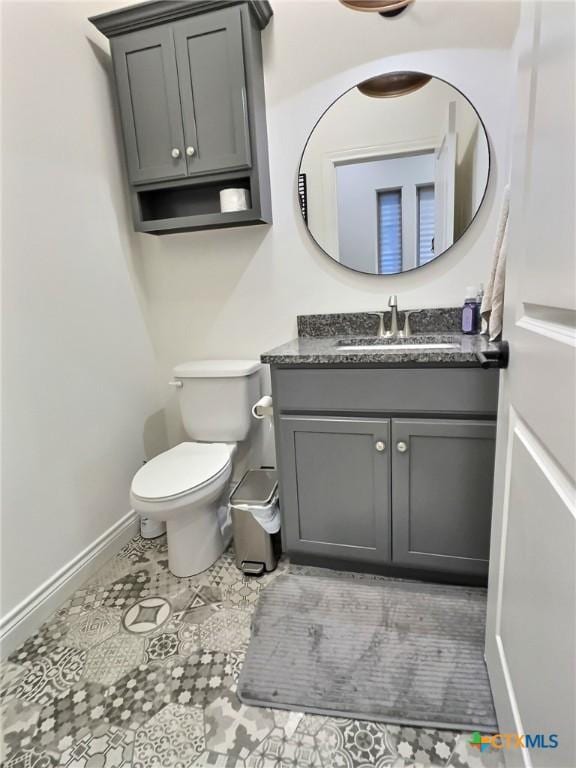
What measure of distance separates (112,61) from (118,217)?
0.63m

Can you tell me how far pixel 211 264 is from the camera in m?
2.04

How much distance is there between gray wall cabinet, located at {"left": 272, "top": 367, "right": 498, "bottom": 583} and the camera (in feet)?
4.42

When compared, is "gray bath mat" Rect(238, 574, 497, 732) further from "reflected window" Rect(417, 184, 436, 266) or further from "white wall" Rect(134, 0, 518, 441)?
"reflected window" Rect(417, 184, 436, 266)

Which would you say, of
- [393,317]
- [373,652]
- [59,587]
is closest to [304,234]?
[393,317]

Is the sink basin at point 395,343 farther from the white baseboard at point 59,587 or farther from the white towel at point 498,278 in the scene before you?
the white baseboard at point 59,587

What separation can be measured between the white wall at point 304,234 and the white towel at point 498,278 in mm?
383

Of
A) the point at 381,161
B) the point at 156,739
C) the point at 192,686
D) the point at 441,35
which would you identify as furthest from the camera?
the point at 381,161

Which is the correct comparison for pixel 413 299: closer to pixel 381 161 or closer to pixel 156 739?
pixel 381 161

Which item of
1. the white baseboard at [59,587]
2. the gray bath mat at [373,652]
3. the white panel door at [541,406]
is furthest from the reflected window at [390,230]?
the white baseboard at [59,587]

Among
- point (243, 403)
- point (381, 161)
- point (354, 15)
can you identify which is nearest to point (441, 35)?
point (354, 15)

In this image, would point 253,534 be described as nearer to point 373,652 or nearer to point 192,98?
point 373,652

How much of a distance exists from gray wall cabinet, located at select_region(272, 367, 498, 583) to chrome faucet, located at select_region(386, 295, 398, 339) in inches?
18.8

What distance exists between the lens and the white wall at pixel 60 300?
138 centimetres

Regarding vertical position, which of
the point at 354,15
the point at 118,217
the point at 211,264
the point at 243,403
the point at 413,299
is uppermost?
the point at 354,15
